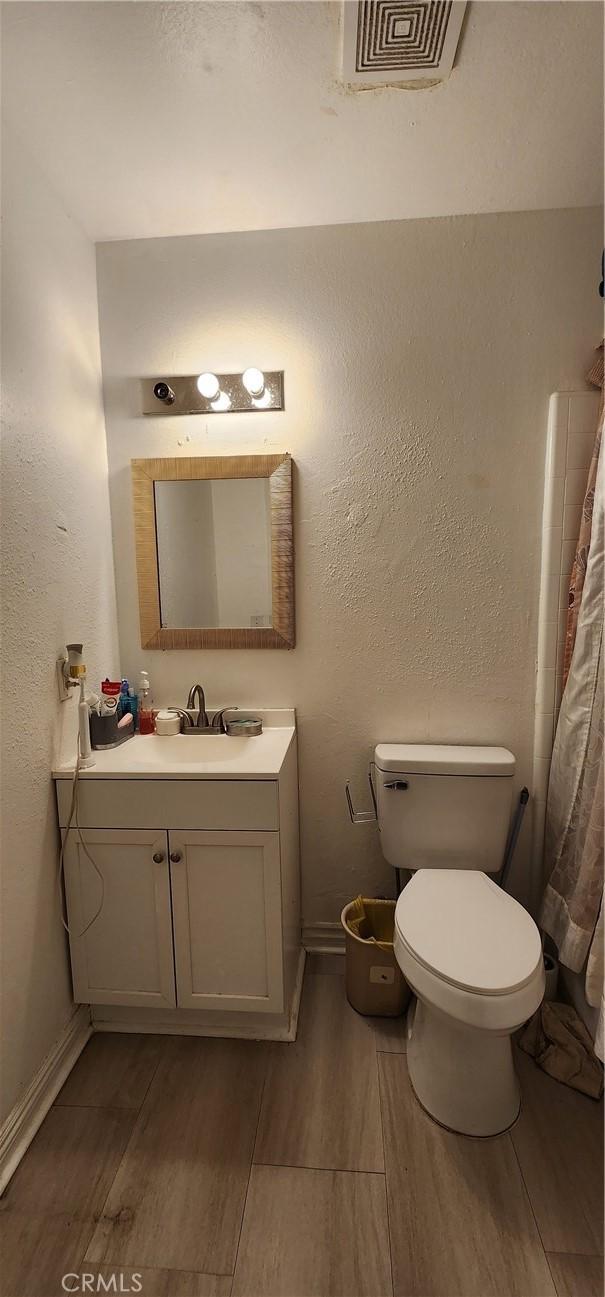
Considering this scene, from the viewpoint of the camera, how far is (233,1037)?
146 centimetres

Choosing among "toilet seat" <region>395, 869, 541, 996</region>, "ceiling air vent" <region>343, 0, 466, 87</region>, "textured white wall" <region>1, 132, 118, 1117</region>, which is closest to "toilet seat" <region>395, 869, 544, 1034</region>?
"toilet seat" <region>395, 869, 541, 996</region>

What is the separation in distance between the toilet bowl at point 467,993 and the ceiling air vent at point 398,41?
191 centimetres

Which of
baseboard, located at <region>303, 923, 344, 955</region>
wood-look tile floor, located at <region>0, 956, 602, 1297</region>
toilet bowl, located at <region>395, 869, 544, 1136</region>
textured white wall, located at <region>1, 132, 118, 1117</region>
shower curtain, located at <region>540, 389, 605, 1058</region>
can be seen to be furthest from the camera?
baseboard, located at <region>303, 923, 344, 955</region>

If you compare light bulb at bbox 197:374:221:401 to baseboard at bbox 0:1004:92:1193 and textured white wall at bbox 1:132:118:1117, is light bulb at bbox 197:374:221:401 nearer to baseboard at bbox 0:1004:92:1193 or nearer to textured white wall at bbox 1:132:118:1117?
textured white wall at bbox 1:132:118:1117

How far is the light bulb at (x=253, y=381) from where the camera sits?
154 cm

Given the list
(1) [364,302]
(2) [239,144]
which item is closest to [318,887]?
(1) [364,302]

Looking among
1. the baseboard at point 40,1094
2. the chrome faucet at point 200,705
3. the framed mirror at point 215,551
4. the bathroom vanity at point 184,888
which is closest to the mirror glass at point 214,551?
the framed mirror at point 215,551

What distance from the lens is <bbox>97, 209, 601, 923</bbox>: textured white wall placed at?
155cm

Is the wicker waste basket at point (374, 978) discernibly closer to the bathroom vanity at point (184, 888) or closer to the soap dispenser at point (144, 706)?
the bathroom vanity at point (184, 888)

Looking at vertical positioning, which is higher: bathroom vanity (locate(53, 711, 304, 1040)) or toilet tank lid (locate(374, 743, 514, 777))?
toilet tank lid (locate(374, 743, 514, 777))

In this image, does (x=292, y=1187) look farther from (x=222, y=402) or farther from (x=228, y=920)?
(x=222, y=402)

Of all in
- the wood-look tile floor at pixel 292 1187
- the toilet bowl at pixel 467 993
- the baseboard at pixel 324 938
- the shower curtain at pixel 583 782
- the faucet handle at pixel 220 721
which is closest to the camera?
the wood-look tile floor at pixel 292 1187

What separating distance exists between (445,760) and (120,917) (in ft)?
3.31

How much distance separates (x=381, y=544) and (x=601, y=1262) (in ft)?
5.42
